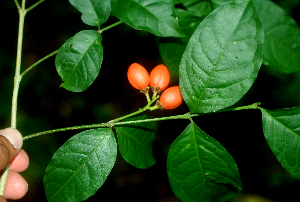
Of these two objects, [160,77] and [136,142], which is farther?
[136,142]

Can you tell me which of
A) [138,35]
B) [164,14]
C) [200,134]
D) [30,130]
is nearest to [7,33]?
[30,130]

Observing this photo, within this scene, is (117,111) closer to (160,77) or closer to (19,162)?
(19,162)

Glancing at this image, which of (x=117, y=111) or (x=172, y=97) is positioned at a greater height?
(x=172, y=97)

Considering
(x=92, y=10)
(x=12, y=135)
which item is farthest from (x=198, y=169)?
(x=12, y=135)

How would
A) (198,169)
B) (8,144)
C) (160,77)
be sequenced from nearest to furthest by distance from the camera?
(198,169) < (160,77) < (8,144)

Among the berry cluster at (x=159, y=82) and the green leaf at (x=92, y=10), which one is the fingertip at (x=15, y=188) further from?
the green leaf at (x=92, y=10)

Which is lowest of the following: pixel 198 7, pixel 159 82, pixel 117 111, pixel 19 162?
pixel 117 111

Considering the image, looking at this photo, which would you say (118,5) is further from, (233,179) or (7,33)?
(7,33)
